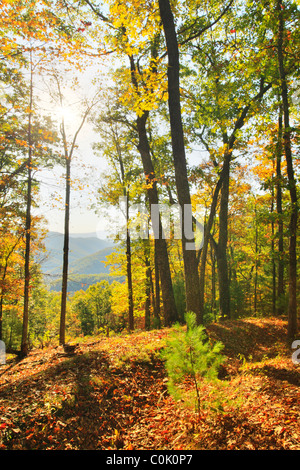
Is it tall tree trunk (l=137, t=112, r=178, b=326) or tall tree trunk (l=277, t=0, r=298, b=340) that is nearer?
tall tree trunk (l=277, t=0, r=298, b=340)

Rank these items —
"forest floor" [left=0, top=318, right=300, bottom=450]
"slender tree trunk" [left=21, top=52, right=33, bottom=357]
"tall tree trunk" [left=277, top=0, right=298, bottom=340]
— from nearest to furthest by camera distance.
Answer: "forest floor" [left=0, top=318, right=300, bottom=450]
"tall tree trunk" [left=277, top=0, right=298, bottom=340]
"slender tree trunk" [left=21, top=52, right=33, bottom=357]

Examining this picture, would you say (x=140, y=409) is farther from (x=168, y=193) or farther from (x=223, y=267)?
(x=168, y=193)

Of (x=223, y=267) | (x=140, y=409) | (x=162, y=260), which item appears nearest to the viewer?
(x=140, y=409)

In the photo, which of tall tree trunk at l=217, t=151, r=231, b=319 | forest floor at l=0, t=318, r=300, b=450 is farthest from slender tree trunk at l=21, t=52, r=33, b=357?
tall tree trunk at l=217, t=151, r=231, b=319

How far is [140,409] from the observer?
389 cm

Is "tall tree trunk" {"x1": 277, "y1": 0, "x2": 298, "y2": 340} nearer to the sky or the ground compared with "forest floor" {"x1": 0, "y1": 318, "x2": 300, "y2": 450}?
nearer to the sky

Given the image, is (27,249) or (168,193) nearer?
(27,249)

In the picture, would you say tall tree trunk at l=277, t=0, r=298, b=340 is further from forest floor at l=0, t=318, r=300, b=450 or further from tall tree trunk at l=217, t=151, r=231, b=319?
tall tree trunk at l=217, t=151, r=231, b=319

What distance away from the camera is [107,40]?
24.0 feet

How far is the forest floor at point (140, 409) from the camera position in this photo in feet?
9.14

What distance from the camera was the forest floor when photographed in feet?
9.14

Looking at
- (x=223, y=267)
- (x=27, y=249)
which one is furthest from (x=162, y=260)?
(x=27, y=249)

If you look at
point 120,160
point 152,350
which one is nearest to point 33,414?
point 152,350
